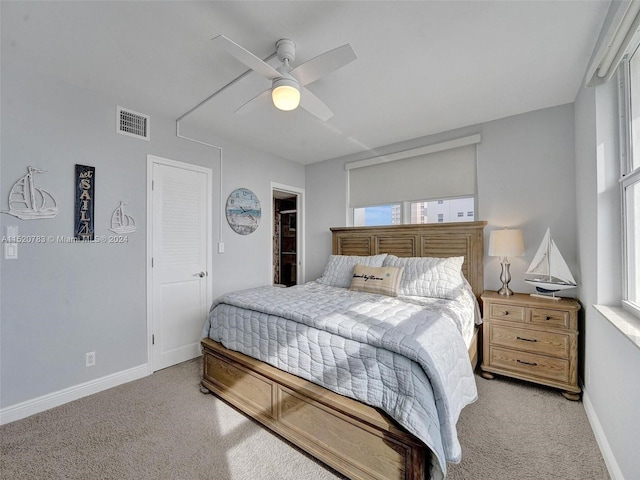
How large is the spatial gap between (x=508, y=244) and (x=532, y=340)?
0.86 meters

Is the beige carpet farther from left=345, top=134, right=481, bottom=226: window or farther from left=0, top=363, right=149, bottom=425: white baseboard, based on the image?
left=345, top=134, right=481, bottom=226: window

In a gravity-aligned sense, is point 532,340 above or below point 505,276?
below

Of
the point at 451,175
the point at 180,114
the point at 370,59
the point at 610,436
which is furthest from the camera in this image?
the point at 451,175

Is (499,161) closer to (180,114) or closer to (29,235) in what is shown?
(180,114)

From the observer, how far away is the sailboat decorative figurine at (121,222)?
2.61 metres

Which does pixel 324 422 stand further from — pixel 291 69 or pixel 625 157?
pixel 625 157

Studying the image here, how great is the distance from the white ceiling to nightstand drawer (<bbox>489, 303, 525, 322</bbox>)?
6.24 ft

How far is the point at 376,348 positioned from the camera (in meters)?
1.54

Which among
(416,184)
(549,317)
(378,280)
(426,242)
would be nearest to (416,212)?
(416,184)

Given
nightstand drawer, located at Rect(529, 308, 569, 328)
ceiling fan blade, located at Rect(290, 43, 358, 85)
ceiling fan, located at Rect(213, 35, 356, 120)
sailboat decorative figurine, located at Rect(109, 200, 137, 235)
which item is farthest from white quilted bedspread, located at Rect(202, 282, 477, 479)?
ceiling fan blade, located at Rect(290, 43, 358, 85)

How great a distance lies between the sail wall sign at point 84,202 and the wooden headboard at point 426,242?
2819 millimetres

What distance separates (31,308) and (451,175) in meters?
4.14

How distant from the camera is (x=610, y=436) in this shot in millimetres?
1628

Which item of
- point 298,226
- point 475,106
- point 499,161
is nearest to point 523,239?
point 499,161
